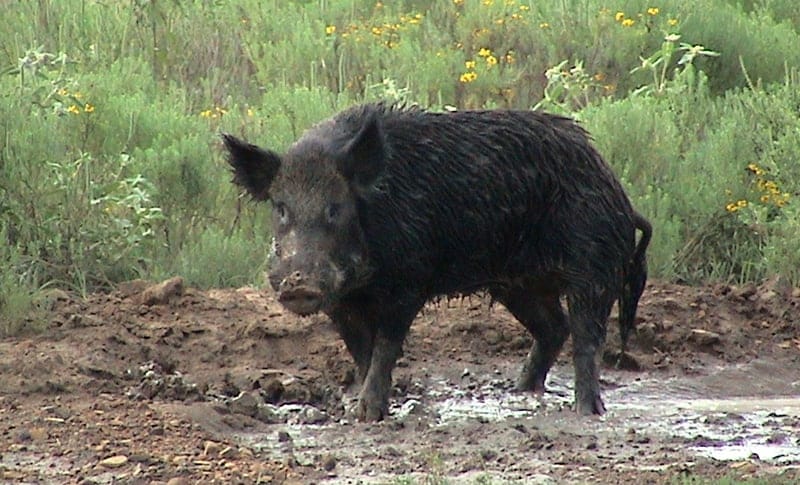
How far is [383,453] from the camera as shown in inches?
295

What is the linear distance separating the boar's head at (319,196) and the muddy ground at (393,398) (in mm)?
724

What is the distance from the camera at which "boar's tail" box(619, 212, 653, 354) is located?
364 inches

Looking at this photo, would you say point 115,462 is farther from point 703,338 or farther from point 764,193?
point 764,193

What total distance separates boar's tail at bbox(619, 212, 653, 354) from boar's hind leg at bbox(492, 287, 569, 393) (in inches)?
12.6

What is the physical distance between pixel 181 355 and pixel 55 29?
5329 mm

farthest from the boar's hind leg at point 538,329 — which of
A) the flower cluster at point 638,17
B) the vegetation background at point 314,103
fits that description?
the flower cluster at point 638,17

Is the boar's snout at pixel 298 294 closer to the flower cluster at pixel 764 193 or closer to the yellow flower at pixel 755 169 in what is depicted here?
the flower cluster at pixel 764 193

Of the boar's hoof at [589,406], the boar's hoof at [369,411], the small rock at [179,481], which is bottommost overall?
the boar's hoof at [589,406]

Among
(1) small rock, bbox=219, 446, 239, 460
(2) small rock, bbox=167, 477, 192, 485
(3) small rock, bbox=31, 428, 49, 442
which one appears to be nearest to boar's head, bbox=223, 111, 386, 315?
(1) small rock, bbox=219, 446, 239, 460

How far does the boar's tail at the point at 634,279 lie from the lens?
9242mm

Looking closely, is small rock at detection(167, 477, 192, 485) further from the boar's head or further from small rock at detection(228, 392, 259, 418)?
small rock at detection(228, 392, 259, 418)

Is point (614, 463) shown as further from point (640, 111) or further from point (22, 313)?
point (640, 111)

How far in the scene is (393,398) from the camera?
9.09 m

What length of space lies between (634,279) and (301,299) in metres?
2.17
